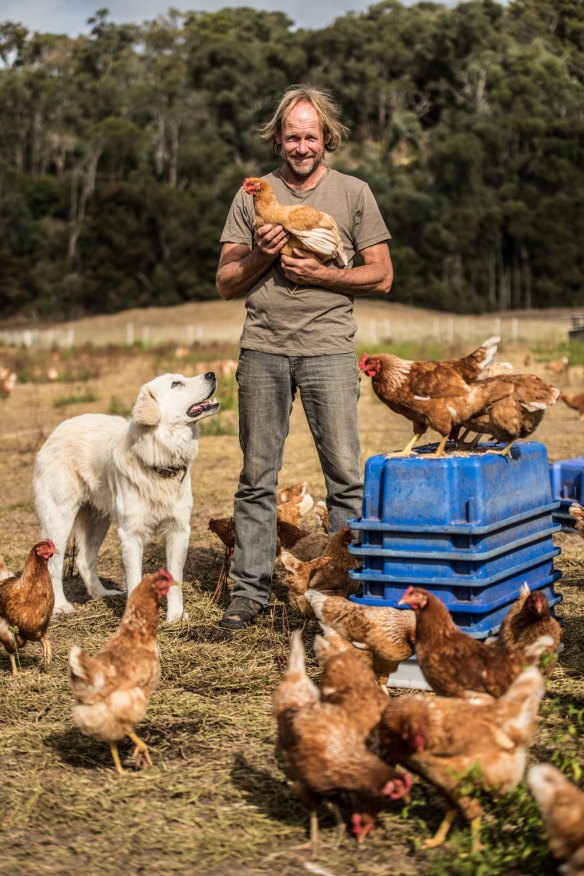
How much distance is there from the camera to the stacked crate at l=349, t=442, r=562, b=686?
4.93 m

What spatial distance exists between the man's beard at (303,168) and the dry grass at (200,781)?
8.39 ft

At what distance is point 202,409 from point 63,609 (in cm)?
168

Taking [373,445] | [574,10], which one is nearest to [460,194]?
[574,10]

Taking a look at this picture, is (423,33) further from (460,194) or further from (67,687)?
(67,687)

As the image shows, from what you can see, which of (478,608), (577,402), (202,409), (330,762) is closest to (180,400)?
(202,409)

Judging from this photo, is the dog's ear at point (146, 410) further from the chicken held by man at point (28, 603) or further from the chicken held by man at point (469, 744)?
the chicken held by man at point (469, 744)

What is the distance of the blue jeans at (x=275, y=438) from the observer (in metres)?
6.07

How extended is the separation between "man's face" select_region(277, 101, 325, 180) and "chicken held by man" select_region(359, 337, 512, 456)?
4.27ft

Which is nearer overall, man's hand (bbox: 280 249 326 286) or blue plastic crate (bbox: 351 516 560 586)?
blue plastic crate (bbox: 351 516 560 586)

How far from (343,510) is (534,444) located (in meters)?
1.21

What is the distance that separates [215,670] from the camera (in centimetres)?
551

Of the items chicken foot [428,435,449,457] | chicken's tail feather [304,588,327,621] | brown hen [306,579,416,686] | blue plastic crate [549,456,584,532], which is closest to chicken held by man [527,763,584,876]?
→ brown hen [306,579,416,686]

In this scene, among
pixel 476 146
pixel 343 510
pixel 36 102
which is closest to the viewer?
pixel 343 510

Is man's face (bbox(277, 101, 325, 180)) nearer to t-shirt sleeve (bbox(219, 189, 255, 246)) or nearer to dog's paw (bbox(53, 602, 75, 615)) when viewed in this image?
t-shirt sleeve (bbox(219, 189, 255, 246))
